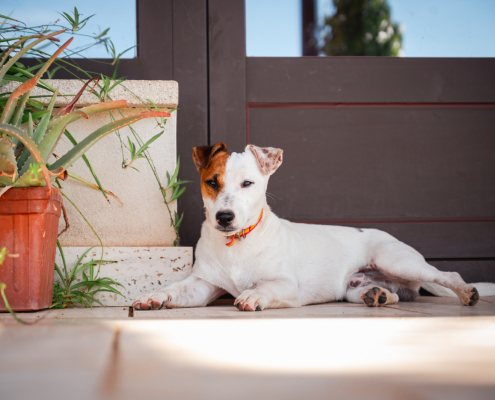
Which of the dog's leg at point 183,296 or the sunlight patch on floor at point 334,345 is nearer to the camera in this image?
the sunlight patch on floor at point 334,345

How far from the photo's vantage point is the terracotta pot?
1.77 metres

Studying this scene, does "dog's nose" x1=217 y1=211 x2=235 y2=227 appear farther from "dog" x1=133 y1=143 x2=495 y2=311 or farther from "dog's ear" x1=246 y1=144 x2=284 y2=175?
"dog's ear" x1=246 y1=144 x2=284 y2=175

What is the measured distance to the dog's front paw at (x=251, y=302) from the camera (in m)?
1.86

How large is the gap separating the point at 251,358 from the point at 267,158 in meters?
1.41

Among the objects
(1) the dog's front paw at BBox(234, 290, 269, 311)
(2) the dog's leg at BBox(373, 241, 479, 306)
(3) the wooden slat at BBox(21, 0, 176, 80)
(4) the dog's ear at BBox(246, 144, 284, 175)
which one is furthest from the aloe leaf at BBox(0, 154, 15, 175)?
(2) the dog's leg at BBox(373, 241, 479, 306)

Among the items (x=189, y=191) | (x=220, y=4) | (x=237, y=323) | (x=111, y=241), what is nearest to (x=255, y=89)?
(x=220, y=4)

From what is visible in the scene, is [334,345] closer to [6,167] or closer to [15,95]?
[6,167]

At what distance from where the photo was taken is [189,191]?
2.91m

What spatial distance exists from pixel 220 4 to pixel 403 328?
2.40m

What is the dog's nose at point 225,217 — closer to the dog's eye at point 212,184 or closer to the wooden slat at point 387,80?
the dog's eye at point 212,184

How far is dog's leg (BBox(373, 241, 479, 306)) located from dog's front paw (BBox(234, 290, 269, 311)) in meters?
0.87

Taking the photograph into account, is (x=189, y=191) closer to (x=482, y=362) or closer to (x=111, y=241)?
(x=111, y=241)

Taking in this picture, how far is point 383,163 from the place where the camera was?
3.04 m

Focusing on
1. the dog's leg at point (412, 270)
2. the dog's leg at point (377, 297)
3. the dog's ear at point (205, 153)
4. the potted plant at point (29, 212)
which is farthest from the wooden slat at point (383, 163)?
the potted plant at point (29, 212)
